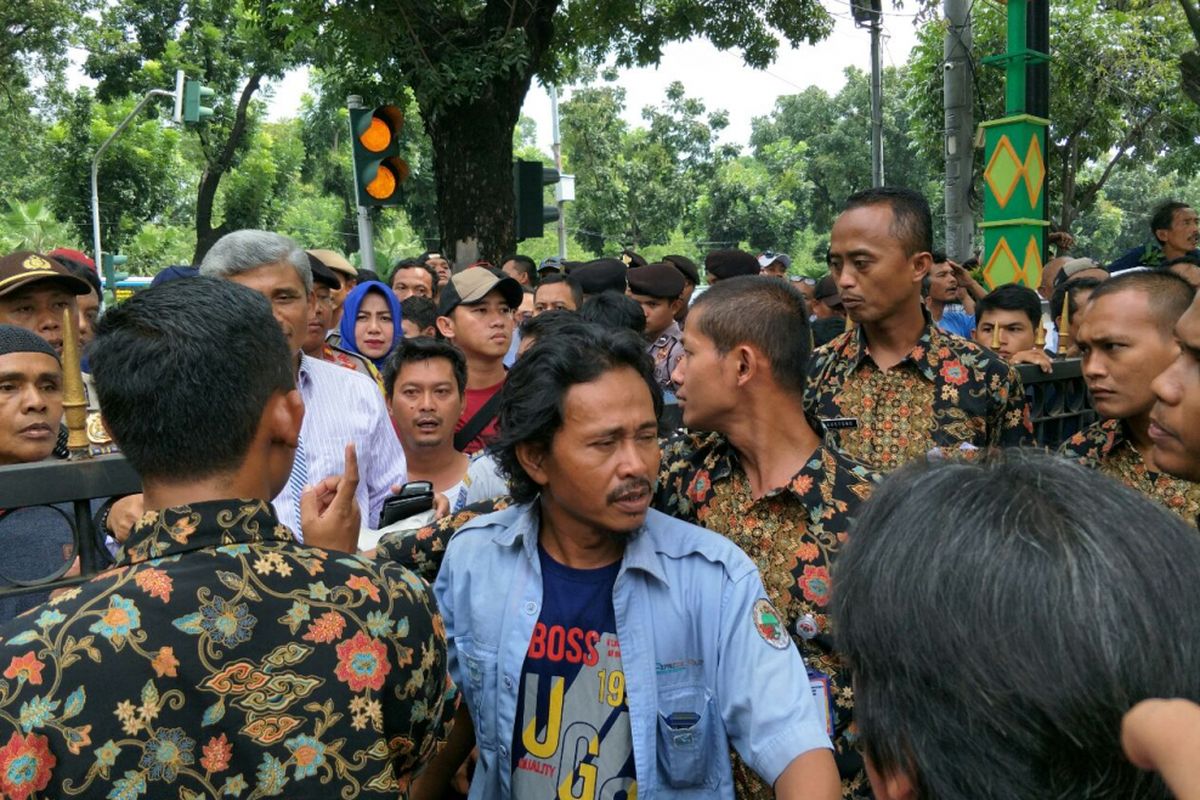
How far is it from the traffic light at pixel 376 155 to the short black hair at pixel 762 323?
5.22m

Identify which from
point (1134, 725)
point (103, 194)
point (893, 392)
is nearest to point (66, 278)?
point (893, 392)

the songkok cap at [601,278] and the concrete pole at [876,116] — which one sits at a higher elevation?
the concrete pole at [876,116]

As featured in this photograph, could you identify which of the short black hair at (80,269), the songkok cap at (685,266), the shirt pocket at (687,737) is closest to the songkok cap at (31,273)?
the short black hair at (80,269)

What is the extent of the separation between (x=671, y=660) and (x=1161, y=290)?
202 centimetres

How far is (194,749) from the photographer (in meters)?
1.46

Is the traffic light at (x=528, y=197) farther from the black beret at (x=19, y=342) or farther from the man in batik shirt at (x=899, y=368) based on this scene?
the black beret at (x=19, y=342)

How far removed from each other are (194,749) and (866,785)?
152cm

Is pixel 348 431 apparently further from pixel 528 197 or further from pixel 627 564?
pixel 528 197

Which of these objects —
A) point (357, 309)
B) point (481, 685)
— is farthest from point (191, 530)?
point (357, 309)

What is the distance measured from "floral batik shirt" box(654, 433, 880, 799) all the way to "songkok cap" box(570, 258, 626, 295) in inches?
164

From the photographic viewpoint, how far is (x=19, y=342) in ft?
10.2

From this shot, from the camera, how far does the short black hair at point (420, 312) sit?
21.1 ft

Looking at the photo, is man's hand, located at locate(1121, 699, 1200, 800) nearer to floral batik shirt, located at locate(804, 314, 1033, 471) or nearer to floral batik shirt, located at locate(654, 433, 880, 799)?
floral batik shirt, located at locate(654, 433, 880, 799)

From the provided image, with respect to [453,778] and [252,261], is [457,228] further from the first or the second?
[453,778]
